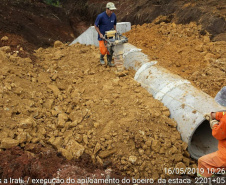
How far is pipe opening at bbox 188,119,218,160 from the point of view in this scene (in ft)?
13.9

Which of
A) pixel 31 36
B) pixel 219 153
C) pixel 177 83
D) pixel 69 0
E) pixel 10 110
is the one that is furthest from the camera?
pixel 69 0

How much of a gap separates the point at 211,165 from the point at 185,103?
1.33 metres

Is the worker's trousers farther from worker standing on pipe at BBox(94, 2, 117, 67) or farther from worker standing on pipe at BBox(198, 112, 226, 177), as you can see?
worker standing on pipe at BBox(94, 2, 117, 67)

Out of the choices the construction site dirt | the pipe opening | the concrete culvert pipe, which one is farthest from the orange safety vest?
the pipe opening

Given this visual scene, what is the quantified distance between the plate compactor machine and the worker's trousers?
3110 mm

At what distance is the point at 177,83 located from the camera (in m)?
4.59

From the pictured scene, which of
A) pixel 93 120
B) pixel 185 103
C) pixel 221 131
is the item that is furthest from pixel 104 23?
pixel 221 131

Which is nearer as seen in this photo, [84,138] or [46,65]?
[84,138]

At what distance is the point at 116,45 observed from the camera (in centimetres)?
525

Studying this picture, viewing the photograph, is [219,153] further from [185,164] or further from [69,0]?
[69,0]

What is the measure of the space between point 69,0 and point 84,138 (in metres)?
11.9

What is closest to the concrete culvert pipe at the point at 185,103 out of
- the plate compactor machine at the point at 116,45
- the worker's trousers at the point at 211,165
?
the plate compactor machine at the point at 116,45

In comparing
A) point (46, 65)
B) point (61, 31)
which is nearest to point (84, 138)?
point (46, 65)

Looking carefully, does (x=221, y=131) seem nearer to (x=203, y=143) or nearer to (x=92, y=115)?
(x=203, y=143)
